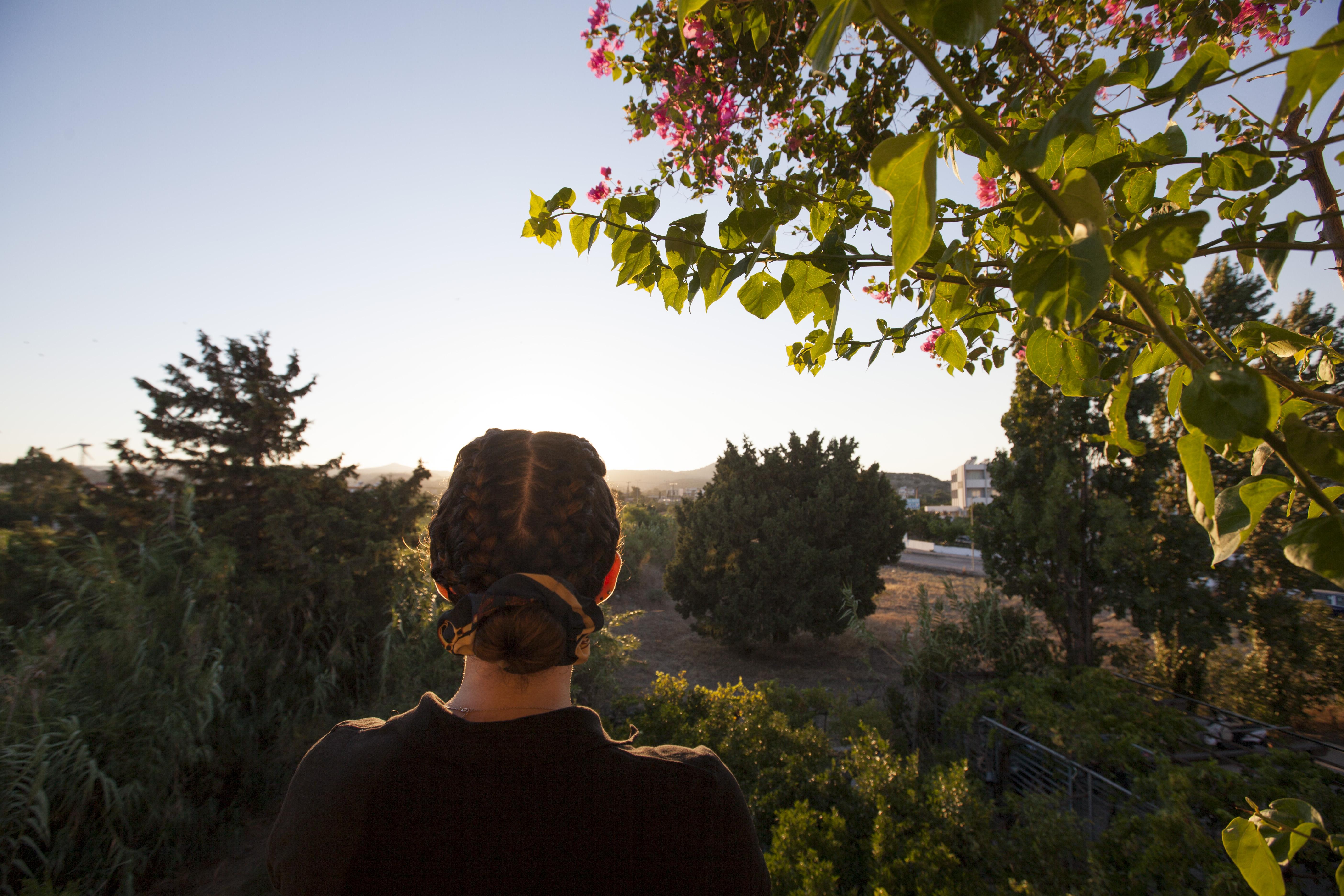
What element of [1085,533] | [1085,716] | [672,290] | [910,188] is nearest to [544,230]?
[672,290]

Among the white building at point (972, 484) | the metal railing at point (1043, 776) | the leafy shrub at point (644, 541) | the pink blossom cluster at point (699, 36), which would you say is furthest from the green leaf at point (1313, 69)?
the white building at point (972, 484)

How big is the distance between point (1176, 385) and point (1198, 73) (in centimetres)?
35

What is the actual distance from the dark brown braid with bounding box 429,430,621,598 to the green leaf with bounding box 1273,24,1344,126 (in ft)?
3.58

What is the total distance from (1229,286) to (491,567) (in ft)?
51.6

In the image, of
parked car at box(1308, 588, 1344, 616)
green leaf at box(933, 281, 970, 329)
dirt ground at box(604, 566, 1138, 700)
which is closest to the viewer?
green leaf at box(933, 281, 970, 329)

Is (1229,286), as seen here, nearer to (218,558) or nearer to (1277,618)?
(1277,618)

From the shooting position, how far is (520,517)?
1.16 m

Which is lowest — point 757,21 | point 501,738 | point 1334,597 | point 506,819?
point 1334,597

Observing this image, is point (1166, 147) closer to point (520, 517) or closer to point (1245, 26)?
point (520, 517)

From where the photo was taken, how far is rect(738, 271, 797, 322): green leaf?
100 cm

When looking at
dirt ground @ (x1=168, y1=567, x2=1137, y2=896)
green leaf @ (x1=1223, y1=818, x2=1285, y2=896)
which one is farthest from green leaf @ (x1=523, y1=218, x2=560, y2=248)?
dirt ground @ (x1=168, y1=567, x2=1137, y2=896)

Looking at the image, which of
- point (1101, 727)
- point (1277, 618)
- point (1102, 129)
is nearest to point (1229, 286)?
point (1277, 618)

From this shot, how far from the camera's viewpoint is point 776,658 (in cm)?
1320

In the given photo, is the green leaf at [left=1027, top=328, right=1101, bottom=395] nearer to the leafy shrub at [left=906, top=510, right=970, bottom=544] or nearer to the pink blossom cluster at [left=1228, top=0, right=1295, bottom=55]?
the pink blossom cluster at [left=1228, top=0, right=1295, bottom=55]
